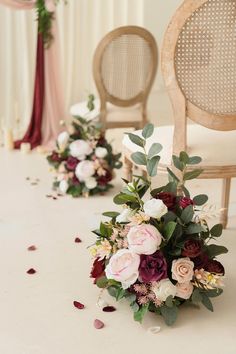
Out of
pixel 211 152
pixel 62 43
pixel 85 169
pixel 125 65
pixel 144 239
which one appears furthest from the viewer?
pixel 62 43

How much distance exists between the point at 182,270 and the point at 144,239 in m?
0.18

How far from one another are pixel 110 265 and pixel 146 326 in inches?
10.1

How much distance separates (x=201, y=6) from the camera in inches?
86.7

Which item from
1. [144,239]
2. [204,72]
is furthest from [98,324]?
[204,72]

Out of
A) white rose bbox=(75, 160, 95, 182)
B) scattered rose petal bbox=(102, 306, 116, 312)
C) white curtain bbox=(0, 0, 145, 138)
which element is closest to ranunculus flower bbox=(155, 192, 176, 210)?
scattered rose petal bbox=(102, 306, 116, 312)

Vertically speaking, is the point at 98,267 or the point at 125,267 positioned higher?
the point at 125,267

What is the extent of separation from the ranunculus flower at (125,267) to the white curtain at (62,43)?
3.32 metres

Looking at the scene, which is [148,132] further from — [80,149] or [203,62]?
[80,149]

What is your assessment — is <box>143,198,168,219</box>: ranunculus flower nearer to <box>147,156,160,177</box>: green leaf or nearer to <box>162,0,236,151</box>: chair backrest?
<box>147,156,160,177</box>: green leaf

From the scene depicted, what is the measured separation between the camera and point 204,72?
230 centimetres

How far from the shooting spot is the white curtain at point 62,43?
203 inches

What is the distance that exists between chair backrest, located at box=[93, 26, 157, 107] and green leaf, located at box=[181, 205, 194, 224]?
1975 millimetres

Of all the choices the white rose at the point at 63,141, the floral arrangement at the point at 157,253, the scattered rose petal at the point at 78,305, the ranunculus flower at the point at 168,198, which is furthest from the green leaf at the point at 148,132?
the white rose at the point at 63,141

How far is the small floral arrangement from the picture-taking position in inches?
128
